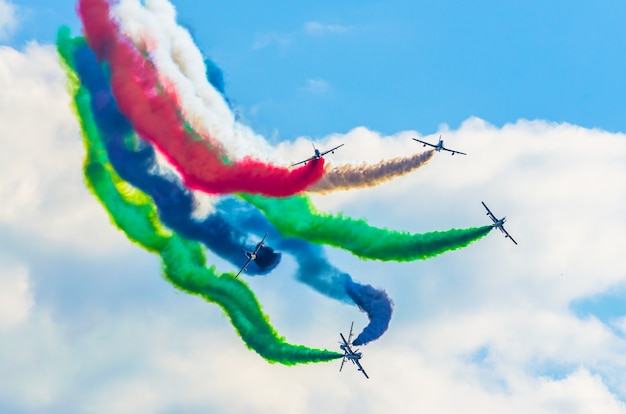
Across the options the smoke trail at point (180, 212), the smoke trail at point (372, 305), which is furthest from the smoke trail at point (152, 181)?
the smoke trail at point (372, 305)

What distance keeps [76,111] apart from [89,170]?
385cm

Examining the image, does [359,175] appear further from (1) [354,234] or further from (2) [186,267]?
(2) [186,267]

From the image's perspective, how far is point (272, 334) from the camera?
75.2 meters

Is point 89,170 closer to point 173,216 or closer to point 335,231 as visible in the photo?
point 173,216

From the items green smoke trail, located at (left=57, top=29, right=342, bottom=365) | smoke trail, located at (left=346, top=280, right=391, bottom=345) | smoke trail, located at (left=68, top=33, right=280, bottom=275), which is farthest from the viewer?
smoke trail, located at (left=346, top=280, right=391, bottom=345)

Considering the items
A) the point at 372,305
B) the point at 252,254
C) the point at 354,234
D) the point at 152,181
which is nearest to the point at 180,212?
the point at 152,181

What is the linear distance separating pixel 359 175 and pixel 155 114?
13308 millimetres

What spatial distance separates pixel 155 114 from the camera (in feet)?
232

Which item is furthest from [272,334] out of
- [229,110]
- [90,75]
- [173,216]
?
[90,75]

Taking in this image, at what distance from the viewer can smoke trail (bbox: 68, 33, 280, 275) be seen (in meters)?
72.2

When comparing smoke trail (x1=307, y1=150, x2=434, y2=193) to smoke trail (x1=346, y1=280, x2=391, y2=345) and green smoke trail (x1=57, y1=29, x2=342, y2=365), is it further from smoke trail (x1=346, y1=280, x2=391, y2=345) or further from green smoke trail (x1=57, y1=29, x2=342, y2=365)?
green smoke trail (x1=57, y1=29, x2=342, y2=365)

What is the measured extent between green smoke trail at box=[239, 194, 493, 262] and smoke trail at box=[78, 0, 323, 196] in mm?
2791

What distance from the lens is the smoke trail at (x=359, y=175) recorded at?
7419 cm

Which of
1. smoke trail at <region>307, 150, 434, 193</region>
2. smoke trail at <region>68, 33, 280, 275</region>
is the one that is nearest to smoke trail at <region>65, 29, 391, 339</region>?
smoke trail at <region>68, 33, 280, 275</region>
